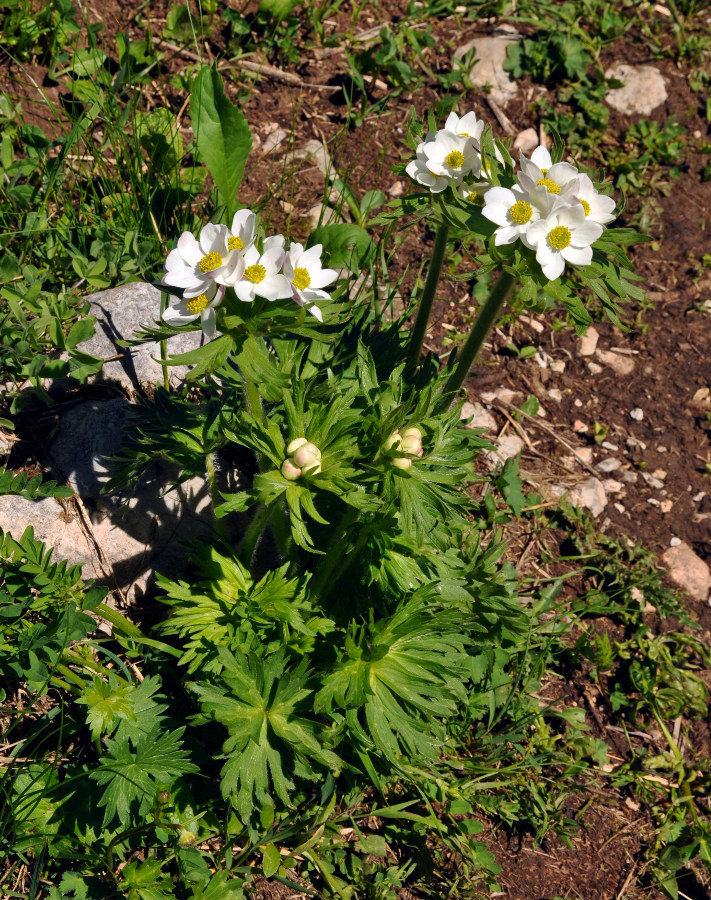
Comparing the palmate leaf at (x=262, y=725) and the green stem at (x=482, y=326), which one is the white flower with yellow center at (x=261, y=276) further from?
the palmate leaf at (x=262, y=725)

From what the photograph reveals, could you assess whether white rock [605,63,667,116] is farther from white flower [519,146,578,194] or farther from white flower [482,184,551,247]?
white flower [482,184,551,247]

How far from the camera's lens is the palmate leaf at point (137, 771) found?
266cm

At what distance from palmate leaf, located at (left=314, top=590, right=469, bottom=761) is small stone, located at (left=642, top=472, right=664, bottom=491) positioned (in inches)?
75.0

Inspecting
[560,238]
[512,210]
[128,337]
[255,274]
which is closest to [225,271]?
[255,274]

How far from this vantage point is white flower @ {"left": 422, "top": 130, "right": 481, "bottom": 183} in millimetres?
2529

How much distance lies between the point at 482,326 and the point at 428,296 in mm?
378

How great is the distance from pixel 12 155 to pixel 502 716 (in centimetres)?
342

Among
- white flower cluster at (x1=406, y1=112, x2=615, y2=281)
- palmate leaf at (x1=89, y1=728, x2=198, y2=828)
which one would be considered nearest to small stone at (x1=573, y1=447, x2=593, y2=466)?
white flower cluster at (x1=406, y1=112, x2=615, y2=281)

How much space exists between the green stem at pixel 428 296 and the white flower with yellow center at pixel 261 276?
0.72m

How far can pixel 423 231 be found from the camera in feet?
15.0

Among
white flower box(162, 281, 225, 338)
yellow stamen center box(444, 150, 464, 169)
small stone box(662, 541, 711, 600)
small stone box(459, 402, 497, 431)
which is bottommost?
small stone box(662, 541, 711, 600)

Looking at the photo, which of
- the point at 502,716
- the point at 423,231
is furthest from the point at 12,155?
the point at 502,716

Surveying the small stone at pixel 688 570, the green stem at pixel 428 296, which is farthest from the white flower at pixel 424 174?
the small stone at pixel 688 570

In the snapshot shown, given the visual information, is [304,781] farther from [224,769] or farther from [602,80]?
[602,80]
